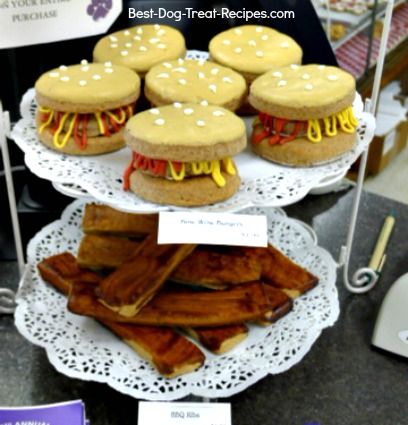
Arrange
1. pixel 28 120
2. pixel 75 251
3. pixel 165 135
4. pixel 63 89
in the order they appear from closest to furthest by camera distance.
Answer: pixel 165 135, pixel 63 89, pixel 28 120, pixel 75 251

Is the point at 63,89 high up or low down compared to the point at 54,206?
up

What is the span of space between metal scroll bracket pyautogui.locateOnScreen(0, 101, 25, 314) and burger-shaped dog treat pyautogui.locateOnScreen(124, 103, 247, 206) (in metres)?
0.23

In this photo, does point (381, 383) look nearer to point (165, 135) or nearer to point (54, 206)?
point (165, 135)

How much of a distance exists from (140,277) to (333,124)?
1.29ft

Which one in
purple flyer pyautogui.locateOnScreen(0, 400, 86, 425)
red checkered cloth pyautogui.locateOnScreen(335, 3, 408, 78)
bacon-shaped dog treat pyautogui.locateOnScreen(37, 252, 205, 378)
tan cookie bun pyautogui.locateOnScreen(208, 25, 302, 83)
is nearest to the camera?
purple flyer pyautogui.locateOnScreen(0, 400, 86, 425)

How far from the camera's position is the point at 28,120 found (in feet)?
3.72

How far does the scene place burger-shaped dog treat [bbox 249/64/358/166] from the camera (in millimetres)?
1014

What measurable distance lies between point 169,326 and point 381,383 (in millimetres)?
396

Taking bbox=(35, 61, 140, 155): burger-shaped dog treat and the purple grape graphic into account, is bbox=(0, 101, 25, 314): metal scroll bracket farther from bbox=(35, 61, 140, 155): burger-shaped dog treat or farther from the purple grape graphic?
the purple grape graphic

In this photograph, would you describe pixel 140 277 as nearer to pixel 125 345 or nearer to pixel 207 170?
pixel 125 345

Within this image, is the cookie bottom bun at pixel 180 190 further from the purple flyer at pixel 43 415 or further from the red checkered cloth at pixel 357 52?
→ the red checkered cloth at pixel 357 52

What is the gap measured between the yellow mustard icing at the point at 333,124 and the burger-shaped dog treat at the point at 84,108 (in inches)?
11.1

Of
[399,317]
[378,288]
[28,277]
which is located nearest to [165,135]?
[28,277]

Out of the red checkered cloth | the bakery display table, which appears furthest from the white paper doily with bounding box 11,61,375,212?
the red checkered cloth
